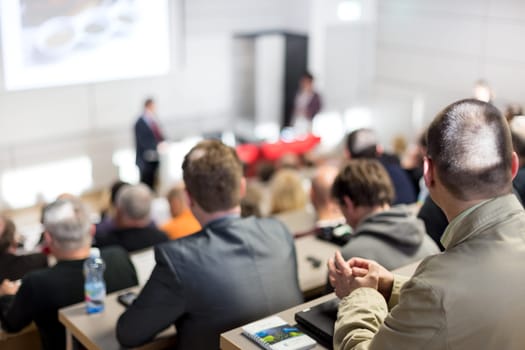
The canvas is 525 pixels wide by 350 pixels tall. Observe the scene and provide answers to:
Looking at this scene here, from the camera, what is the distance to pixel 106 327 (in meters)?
2.73

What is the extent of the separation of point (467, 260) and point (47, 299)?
2.06 m

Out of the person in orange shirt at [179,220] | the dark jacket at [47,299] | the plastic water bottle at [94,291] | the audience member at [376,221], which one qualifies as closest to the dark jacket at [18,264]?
the dark jacket at [47,299]

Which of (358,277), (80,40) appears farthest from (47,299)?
(80,40)

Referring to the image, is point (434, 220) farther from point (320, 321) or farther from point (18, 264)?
point (18, 264)

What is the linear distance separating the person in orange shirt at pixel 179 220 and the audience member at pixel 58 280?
1.19 meters

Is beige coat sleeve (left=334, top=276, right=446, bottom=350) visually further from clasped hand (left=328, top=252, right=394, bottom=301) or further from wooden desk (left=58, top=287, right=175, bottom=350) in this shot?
wooden desk (left=58, top=287, right=175, bottom=350)

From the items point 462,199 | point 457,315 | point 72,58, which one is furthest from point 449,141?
point 72,58

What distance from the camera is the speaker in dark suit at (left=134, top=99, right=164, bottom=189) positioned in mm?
→ 8281

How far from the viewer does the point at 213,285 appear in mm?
2621

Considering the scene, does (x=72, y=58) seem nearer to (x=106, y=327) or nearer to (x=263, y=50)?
(x=263, y=50)

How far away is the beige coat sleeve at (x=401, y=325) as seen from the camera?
1544mm

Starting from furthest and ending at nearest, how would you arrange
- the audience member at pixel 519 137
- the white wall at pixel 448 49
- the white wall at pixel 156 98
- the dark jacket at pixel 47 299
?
the white wall at pixel 448 49
the white wall at pixel 156 98
the audience member at pixel 519 137
the dark jacket at pixel 47 299

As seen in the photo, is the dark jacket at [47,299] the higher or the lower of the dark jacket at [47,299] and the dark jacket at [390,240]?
the lower

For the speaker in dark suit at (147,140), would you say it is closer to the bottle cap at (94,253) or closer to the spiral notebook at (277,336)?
the bottle cap at (94,253)
